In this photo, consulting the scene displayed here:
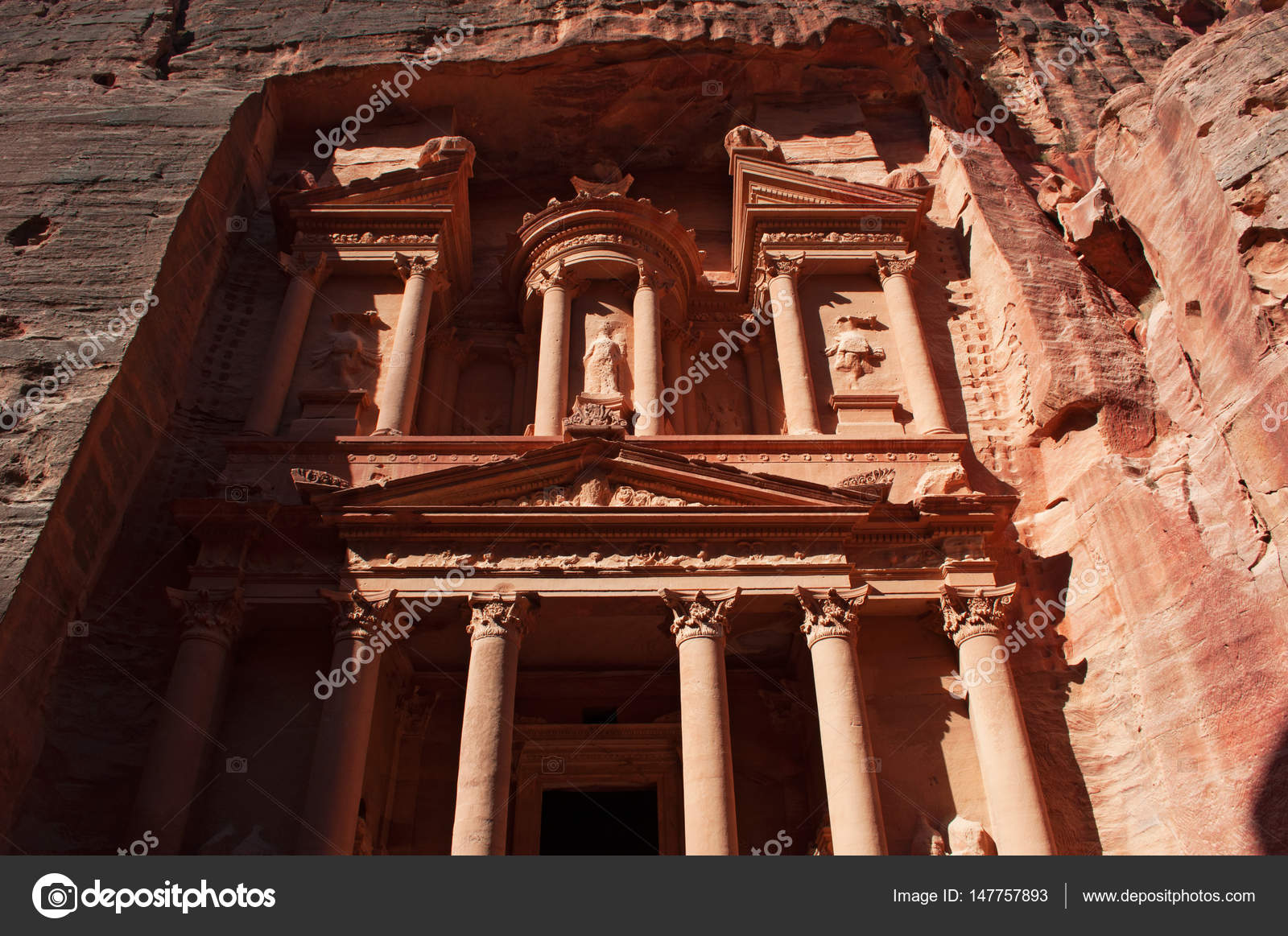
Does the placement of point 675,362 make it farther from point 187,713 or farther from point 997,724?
point 187,713

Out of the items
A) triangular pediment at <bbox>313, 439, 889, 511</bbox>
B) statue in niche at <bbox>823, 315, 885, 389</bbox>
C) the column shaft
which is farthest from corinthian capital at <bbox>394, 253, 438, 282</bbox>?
the column shaft

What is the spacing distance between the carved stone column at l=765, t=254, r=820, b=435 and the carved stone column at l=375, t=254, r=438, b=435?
578 centimetres

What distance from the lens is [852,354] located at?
54.1 ft

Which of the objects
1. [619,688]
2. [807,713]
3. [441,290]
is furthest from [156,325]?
[807,713]

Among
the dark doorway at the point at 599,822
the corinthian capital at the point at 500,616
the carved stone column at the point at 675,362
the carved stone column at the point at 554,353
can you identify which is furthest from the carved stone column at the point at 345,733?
the carved stone column at the point at 675,362

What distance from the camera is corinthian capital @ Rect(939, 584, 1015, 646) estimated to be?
12.4m

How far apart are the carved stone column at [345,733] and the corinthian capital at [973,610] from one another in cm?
680

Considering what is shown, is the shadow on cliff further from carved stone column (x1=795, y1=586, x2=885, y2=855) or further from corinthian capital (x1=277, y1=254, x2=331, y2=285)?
corinthian capital (x1=277, y1=254, x2=331, y2=285)

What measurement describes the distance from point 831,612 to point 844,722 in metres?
1.35

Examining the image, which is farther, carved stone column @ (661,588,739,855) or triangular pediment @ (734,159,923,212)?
triangular pediment @ (734,159,923,212)

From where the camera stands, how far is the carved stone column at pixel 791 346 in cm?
1559
